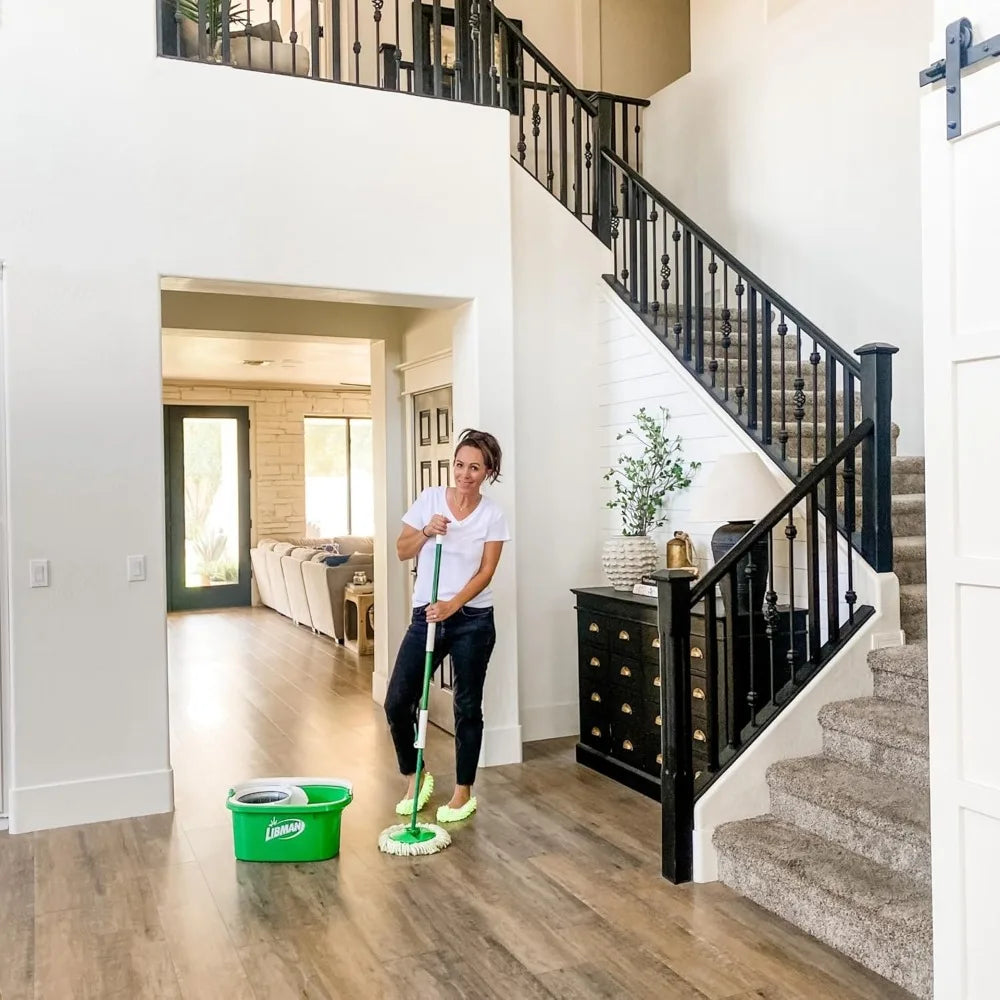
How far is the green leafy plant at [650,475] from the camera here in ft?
16.6

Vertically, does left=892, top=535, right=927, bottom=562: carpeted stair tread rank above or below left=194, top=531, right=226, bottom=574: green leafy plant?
above

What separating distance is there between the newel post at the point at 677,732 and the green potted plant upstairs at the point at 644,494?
144cm

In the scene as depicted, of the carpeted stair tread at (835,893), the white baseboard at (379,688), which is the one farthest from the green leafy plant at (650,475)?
the white baseboard at (379,688)

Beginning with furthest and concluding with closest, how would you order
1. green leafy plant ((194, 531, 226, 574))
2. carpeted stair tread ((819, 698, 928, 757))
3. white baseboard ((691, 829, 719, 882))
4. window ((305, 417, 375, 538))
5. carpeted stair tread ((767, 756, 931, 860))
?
window ((305, 417, 375, 538)) < green leafy plant ((194, 531, 226, 574)) < white baseboard ((691, 829, 719, 882)) < carpeted stair tread ((819, 698, 928, 757)) < carpeted stair tread ((767, 756, 931, 860))

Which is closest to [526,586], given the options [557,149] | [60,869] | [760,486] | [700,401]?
[700,401]

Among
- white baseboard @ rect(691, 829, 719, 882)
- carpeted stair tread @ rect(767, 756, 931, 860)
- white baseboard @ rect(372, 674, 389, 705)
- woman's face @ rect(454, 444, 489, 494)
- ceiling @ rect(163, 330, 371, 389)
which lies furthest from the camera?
ceiling @ rect(163, 330, 371, 389)

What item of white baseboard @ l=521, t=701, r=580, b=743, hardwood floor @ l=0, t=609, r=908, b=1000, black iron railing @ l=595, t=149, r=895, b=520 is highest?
black iron railing @ l=595, t=149, r=895, b=520

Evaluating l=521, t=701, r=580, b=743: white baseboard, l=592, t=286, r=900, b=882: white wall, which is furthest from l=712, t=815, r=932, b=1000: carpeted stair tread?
l=521, t=701, r=580, b=743: white baseboard

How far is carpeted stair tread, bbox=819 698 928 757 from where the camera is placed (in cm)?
342

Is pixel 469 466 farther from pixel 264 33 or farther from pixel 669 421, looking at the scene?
pixel 264 33

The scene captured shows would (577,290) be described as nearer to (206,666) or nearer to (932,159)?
(932,159)

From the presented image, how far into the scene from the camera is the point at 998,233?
212cm

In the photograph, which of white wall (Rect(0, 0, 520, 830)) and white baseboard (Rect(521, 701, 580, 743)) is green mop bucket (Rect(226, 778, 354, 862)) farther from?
white baseboard (Rect(521, 701, 580, 743))

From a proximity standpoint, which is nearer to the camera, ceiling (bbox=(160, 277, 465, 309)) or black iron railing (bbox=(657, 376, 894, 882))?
black iron railing (bbox=(657, 376, 894, 882))
